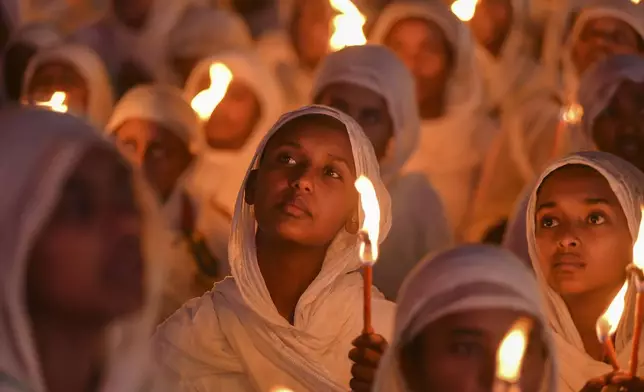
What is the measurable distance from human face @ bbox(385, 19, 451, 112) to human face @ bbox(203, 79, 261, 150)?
583 millimetres

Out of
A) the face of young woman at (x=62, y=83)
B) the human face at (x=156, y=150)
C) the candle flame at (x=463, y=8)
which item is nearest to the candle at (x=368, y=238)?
the human face at (x=156, y=150)

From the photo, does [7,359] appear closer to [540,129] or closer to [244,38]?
[540,129]

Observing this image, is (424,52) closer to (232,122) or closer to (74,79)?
(232,122)

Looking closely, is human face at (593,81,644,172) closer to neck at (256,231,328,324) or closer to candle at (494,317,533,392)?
neck at (256,231,328,324)

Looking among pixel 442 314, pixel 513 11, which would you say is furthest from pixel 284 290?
pixel 513 11

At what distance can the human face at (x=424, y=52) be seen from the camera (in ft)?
14.2

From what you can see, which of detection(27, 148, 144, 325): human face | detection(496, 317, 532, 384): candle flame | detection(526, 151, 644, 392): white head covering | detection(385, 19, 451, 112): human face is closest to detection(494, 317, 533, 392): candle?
detection(496, 317, 532, 384): candle flame

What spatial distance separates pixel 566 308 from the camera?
2.67m

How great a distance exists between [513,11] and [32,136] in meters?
3.77

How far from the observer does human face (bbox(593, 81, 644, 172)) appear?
342cm

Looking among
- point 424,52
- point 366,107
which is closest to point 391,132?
point 366,107

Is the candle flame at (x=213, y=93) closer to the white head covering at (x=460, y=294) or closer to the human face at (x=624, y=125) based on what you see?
the human face at (x=624, y=125)

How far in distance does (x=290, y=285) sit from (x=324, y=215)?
18 centimetres

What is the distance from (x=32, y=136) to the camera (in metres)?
1.85
